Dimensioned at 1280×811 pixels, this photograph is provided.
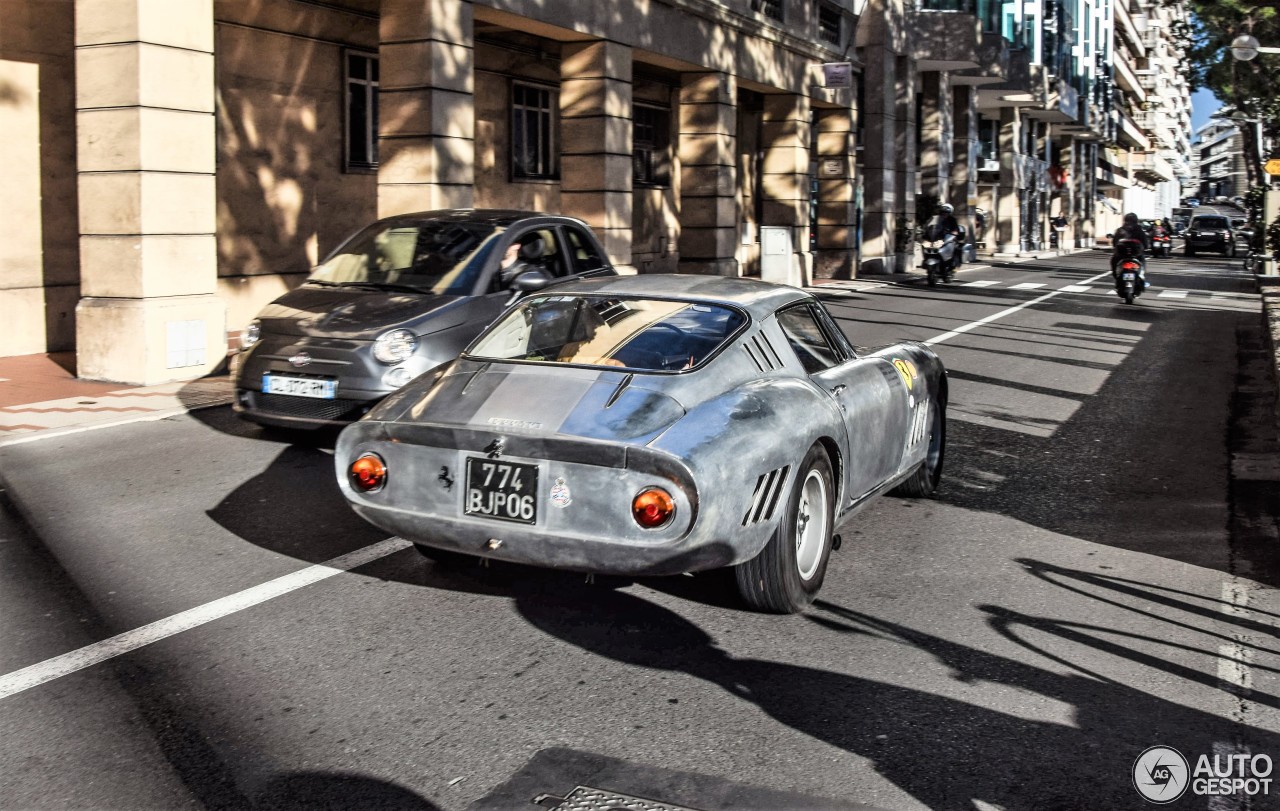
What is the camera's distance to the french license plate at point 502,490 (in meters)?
4.87

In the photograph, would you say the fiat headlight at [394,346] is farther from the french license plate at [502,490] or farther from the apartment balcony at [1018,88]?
the apartment balcony at [1018,88]

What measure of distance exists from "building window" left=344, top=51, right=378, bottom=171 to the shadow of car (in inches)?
356

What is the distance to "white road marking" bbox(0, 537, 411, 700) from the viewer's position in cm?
456

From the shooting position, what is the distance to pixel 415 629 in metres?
5.11

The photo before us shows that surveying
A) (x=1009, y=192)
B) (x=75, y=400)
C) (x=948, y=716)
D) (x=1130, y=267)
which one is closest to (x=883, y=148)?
(x=1130, y=267)

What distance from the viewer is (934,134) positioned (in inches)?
1677

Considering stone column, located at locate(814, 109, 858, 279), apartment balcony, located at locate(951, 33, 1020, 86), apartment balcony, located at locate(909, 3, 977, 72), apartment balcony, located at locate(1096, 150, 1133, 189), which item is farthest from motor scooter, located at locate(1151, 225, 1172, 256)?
apartment balcony, located at locate(1096, 150, 1133, 189)

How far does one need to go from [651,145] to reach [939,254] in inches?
285

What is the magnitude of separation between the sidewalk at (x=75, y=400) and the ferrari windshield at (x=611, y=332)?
4934 mm

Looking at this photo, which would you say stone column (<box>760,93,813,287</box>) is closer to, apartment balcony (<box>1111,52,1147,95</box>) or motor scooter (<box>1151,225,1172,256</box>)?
motor scooter (<box>1151,225,1172,256</box>)

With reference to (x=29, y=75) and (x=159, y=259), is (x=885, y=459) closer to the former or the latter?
(x=159, y=259)

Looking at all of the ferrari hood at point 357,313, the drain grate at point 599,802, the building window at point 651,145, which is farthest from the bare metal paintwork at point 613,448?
the building window at point 651,145

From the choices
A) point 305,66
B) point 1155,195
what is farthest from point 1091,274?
point 1155,195

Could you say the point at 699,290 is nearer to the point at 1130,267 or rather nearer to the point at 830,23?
the point at 1130,267
